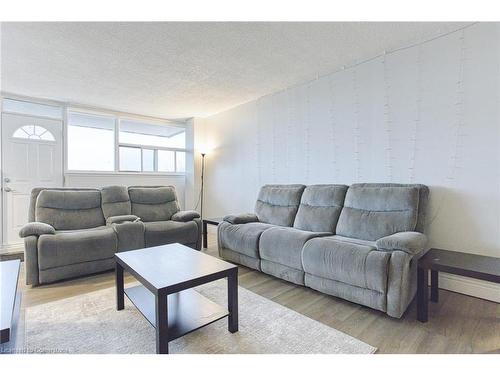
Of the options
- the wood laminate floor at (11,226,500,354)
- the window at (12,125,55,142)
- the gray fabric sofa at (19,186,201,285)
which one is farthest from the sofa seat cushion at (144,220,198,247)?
the window at (12,125,55,142)

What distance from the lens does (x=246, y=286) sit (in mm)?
2475

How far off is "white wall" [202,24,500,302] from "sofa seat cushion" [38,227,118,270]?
2.31 m

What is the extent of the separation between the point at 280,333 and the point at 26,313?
73.8 inches

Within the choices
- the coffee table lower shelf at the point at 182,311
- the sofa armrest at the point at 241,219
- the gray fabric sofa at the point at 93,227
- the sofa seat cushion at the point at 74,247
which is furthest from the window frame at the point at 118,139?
the coffee table lower shelf at the point at 182,311

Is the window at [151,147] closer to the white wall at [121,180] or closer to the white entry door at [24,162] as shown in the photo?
the white wall at [121,180]

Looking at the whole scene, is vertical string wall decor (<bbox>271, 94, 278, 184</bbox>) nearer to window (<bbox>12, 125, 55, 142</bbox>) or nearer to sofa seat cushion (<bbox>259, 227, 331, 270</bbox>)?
sofa seat cushion (<bbox>259, 227, 331, 270</bbox>)

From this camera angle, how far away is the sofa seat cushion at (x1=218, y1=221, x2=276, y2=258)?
272 cm

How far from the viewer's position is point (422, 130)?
95.7 inches

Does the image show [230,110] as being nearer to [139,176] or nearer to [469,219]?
[139,176]

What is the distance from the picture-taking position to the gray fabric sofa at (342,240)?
183 cm

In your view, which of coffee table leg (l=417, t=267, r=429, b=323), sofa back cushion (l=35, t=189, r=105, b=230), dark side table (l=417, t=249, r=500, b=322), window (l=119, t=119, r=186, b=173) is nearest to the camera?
dark side table (l=417, t=249, r=500, b=322)

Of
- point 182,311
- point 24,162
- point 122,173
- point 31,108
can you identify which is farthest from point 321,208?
point 31,108

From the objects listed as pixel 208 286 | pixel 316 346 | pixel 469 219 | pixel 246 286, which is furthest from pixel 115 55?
pixel 469 219
